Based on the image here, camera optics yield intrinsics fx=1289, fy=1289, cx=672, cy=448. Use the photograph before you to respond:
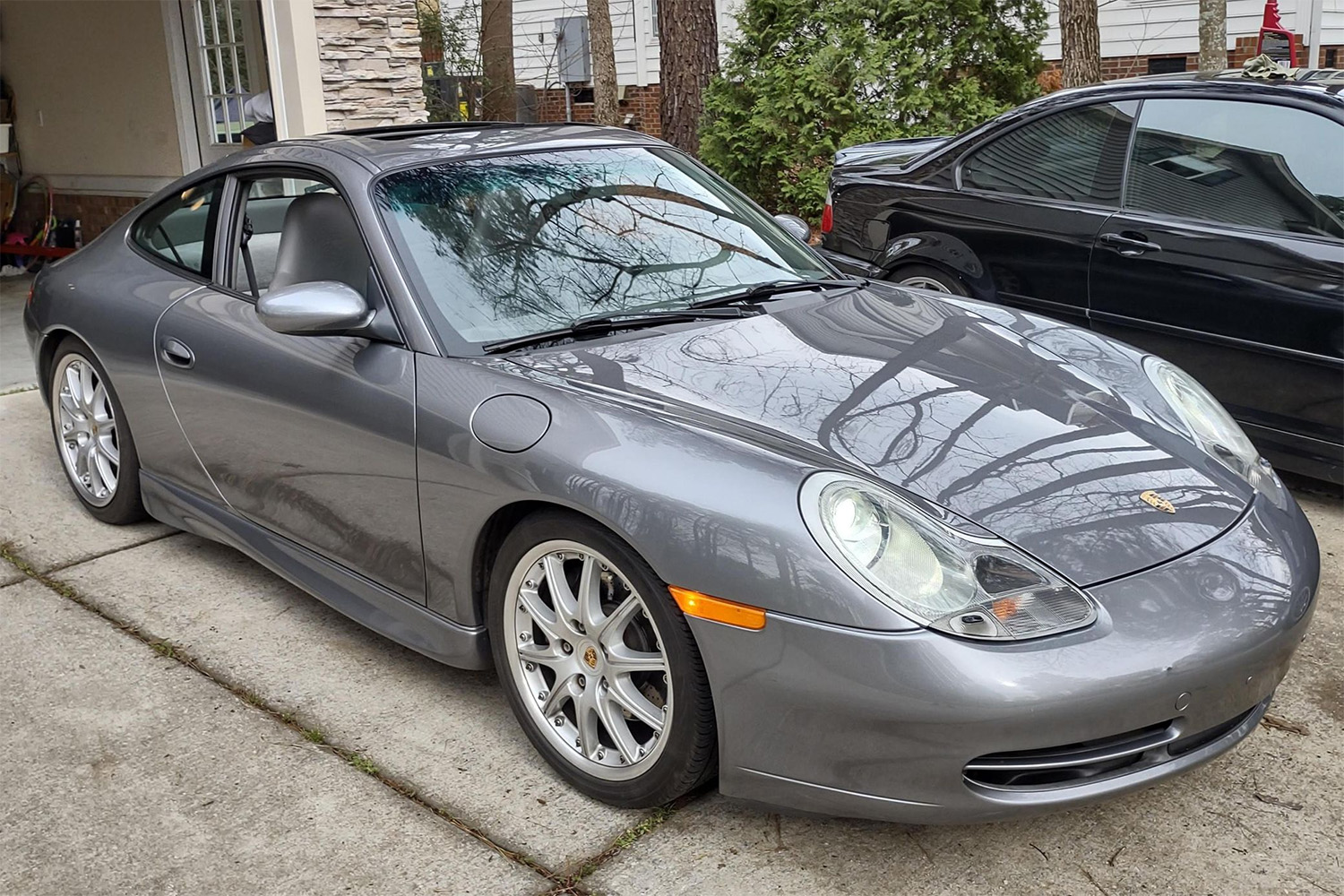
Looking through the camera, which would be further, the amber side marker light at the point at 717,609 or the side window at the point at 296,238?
the side window at the point at 296,238

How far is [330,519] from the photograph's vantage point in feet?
11.4

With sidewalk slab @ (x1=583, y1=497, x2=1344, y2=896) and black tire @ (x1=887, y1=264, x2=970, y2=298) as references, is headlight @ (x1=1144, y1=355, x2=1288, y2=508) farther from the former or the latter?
black tire @ (x1=887, y1=264, x2=970, y2=298)

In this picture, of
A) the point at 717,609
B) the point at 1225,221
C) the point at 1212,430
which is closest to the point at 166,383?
the point at 717,609

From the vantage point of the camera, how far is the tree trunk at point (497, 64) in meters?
16.0

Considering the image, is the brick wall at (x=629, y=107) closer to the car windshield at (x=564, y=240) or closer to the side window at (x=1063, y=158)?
the side window at (x=1063, y=158)

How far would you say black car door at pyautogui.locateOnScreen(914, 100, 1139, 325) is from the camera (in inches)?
206

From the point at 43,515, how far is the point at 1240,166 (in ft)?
15.5

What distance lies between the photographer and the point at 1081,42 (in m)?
9.25

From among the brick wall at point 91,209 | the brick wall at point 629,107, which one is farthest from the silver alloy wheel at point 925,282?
the brick wall at point 629,107

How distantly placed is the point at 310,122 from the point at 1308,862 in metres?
7.60

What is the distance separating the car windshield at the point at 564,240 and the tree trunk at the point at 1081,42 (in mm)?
6188

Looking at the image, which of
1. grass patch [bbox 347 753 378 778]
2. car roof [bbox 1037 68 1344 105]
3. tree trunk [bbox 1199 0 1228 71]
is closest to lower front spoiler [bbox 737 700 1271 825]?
grass patch [bbox 347 753 378 778]

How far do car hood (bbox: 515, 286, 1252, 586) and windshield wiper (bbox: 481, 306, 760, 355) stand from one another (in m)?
0.07

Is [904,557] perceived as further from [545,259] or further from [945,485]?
[545,259]
